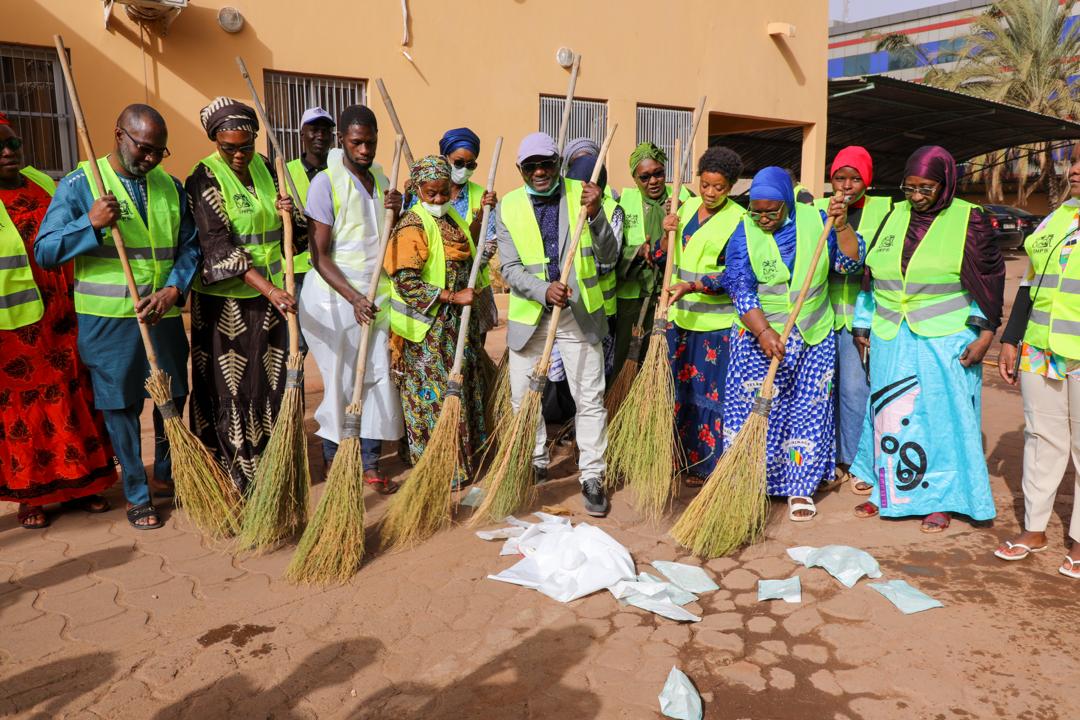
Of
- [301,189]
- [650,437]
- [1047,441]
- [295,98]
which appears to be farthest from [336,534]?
[295,98]

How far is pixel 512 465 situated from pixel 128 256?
1938mm

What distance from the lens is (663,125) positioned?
11.3 m

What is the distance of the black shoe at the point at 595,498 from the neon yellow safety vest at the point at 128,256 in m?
2.19

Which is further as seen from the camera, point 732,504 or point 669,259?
point 669,259

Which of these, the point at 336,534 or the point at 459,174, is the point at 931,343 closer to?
the point at 459,174

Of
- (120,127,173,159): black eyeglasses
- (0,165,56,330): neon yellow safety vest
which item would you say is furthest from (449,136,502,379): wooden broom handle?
(0,165,56,330): neon yellow safety vest

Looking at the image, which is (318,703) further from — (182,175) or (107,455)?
(182,175)

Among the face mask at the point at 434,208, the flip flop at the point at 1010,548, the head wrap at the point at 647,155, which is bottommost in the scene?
the flip flop at the point at 1010,548

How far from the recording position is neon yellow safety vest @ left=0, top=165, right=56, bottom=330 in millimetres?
3662

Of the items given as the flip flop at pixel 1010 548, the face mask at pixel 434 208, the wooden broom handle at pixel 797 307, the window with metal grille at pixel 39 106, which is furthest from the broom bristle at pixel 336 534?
the window with metal grille at pixel 39 106

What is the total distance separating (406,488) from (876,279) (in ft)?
7.81

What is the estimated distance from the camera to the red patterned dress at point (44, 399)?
3785 mm

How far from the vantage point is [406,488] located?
3695 mm

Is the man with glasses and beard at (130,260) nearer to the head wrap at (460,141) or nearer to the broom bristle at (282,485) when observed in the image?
the broom bristle at (282,485)
